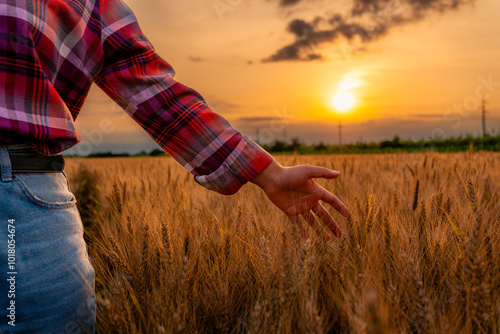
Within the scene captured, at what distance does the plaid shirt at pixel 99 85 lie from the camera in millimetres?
941

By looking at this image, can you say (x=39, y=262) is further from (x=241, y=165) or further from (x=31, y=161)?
(x=241, y=165)

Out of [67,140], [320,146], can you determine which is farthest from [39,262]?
[320,146]

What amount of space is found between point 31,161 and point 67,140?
5.1 inches

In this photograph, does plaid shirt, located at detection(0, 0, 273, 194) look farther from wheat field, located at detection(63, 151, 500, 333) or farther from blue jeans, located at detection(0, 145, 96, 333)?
wheat field, located at detection(63, 151, 500, 333)

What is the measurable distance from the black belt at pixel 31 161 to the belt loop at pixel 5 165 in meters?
0.02

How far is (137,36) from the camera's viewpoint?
1.23 m

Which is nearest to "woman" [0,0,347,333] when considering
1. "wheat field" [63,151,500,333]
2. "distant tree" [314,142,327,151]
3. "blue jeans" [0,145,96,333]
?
"blue jeans" [0,145,96,333]

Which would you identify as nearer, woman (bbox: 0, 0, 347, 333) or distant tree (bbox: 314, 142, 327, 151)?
woman (bbox: 0, 0, 347, 333)

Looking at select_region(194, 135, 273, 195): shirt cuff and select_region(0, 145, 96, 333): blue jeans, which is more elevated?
select_region(194, 135, 273, 195): shirt cuff

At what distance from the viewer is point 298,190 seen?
4.29ft

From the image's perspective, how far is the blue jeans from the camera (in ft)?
2.71

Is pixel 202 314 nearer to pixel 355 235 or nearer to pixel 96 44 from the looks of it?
pixel 355 235

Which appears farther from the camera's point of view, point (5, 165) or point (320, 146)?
point (320, 146)

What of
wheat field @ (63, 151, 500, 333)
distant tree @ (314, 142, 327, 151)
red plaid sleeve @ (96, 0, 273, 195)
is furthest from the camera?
distant tree @ (314, 142, 327, 151)
